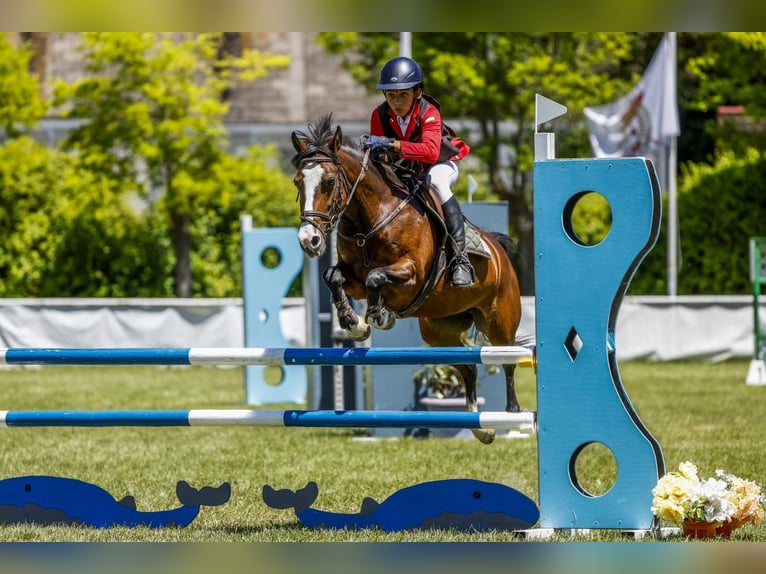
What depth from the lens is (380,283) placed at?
5.27 meters

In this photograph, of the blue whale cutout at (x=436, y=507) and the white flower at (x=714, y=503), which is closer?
the white flower at (x=714, y=503)

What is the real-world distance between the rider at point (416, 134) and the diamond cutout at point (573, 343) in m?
0.96

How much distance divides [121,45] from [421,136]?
1402 cm

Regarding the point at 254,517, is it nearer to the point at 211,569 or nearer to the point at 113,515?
the point at 113,515

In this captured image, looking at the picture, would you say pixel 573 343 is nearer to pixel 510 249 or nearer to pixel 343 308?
pixel 343 308

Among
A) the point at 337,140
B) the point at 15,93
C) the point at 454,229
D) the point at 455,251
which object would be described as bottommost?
the point at 455,251

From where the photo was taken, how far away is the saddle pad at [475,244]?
5.86 metres

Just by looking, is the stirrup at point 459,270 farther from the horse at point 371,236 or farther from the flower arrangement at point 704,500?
the flower arrangement at point 704,500

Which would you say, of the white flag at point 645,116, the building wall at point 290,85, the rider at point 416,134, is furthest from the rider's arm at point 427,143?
the building wall at point 290,85

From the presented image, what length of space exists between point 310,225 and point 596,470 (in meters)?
3.02

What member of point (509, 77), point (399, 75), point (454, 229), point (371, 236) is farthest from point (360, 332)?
point (509, 77)

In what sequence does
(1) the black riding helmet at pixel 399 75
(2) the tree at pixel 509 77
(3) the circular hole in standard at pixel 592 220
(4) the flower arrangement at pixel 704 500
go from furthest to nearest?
(3) the circular hole in standard at pixel 592 220
(2) the tree at pixel 509 77
(1) the black riding helmet at pixel 399 75
(4) the flower arrangement at pixel 704 500

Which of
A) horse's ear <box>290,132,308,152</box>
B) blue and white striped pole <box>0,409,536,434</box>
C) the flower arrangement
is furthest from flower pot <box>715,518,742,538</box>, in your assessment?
horse's ear <box>290,132,308,152</box>

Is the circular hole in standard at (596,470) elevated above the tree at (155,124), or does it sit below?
below
